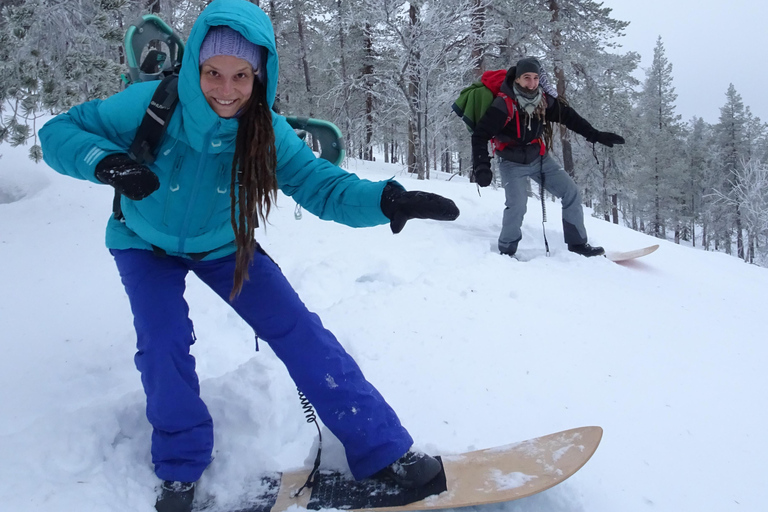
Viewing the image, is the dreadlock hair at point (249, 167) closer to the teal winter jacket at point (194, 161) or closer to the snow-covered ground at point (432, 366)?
the teal winter jacket at point (194, 161)

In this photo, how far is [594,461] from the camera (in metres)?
1.90

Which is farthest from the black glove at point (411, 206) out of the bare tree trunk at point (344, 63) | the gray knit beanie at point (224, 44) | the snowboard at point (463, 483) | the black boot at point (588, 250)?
the bare tree trunk at point (344, 63)

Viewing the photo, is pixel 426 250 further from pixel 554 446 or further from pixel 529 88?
pixel 554 446

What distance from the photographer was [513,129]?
4.75 m

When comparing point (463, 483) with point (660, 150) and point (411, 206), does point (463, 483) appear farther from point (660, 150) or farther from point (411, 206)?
point (660, 150)

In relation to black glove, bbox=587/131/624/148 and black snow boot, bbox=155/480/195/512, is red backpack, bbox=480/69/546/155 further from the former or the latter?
black snow boot, bbox=155/480/195/512

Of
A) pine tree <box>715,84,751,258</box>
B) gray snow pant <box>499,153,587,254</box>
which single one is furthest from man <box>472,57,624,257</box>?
pine tree <box>715,84,751,258</box>

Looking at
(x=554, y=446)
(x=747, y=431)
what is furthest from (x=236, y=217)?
(x=747, y=431)

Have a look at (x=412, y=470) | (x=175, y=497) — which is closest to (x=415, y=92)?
(x=412, y=470)

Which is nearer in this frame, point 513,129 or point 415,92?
point 513,129

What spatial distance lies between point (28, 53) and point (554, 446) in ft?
17.9

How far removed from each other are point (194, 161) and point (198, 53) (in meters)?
0.40

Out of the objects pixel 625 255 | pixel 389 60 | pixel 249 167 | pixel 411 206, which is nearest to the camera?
pixel 411 206

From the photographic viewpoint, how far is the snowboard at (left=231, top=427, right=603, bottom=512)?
164 cm
